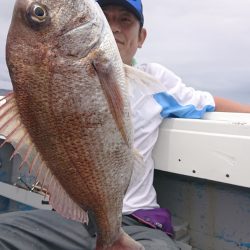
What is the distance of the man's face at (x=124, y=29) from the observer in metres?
2.91

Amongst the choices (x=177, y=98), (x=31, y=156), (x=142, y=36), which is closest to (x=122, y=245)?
(x=31, y=156)

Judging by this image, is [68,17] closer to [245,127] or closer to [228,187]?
[245,127]

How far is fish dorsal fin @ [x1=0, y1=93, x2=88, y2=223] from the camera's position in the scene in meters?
1.64

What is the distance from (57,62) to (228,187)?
1696 mm

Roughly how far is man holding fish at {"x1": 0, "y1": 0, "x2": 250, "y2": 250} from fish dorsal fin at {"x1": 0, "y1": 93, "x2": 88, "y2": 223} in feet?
0.05

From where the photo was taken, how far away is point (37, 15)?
1.66m

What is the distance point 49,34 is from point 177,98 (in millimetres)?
1561

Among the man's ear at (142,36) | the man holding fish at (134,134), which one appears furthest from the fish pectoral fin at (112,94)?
the man's ear at (142,36)

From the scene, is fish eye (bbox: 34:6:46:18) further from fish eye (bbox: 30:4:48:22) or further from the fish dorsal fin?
the fish dorsal fin

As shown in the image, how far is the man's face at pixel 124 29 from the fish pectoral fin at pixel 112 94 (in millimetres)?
1339

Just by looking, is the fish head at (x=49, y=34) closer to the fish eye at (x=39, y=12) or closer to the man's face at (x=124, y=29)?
the fish eye at (x=39, y=12)

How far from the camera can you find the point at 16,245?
2.40 meters

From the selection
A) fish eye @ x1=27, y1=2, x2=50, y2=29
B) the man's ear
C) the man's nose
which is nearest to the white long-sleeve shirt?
the man's ear

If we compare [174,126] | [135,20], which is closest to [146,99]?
[174,126]
